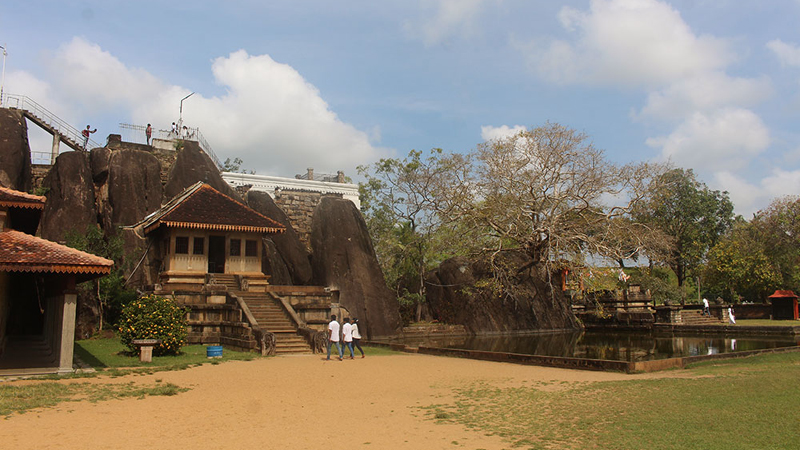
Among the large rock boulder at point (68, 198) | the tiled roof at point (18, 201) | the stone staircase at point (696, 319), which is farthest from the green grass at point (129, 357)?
the stone staircase at point (696, 319)

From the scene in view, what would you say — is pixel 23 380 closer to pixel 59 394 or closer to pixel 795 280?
pixel 59 394

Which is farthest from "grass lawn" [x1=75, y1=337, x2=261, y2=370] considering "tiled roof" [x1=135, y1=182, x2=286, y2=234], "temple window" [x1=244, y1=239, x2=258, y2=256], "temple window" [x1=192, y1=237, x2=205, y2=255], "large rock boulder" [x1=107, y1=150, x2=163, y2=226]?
"large rock boulder" [x1=107, y1=150, x2=163, y2=226]

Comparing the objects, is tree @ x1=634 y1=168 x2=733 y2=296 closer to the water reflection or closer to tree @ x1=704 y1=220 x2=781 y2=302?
tree @ x1=704 y1=220 x2=781 y2=302

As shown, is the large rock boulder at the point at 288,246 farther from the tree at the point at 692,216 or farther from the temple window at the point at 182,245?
the tree at the point at 692,216

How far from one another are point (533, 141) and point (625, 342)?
1154 centimetres

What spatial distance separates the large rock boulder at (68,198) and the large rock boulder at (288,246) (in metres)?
8.15

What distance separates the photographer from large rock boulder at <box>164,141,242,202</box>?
2877cm

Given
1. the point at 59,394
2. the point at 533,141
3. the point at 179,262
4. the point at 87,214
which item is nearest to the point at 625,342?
the point at 533,141

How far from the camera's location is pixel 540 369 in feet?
48.2

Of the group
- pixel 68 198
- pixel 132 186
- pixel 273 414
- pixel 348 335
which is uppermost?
pixel 132 186

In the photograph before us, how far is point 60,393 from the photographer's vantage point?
10031 millimetres

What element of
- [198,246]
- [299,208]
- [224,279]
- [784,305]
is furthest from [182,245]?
[784,305]

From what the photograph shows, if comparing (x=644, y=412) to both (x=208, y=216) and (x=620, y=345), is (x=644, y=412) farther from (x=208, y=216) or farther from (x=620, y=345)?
(x=208, y=216)

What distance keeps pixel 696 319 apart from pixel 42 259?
111 feet
